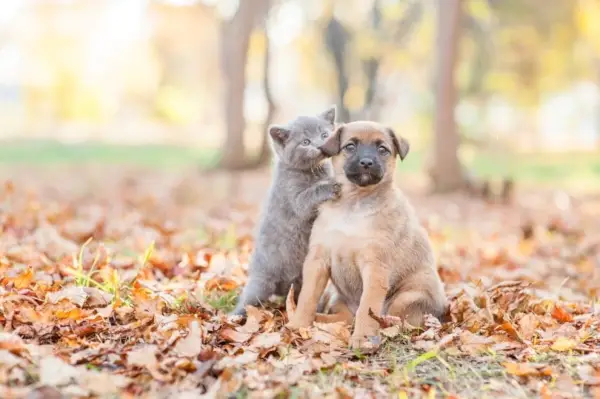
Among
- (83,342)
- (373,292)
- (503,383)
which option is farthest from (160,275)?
(503,383)

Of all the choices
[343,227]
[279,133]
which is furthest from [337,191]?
[279,133]

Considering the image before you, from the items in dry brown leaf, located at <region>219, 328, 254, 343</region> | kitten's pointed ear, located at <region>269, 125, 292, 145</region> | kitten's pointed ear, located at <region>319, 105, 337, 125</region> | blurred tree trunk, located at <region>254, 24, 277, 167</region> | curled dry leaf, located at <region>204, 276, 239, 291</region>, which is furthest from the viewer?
blurred tree trunk, located at <region>254, 24, 277, 167</region>

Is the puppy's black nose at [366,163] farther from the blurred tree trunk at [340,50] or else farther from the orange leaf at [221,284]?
the blurred tree trunk at [340,50]

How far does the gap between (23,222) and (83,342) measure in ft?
12.2

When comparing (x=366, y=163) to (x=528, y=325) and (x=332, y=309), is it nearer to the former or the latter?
(x=332, y=309)

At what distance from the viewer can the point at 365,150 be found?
4.56 m

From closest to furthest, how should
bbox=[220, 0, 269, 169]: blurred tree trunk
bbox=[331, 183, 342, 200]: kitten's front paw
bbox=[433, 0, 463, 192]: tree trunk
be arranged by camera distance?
bbox=[331, 183, 342, 200]: kitten's front paw → bbox=[433, 0, 463, 192]: tree trunk → bbox=[220, 0, 269, 169]: blurred tree trunk

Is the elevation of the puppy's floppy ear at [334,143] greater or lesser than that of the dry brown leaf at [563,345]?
greater

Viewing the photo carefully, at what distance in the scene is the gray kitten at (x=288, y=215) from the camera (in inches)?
200

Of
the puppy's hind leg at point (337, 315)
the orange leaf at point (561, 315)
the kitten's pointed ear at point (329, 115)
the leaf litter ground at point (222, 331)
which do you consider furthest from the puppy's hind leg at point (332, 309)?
the orange leaf at point (561, 315)

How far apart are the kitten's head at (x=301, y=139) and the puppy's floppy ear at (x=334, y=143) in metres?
0.28

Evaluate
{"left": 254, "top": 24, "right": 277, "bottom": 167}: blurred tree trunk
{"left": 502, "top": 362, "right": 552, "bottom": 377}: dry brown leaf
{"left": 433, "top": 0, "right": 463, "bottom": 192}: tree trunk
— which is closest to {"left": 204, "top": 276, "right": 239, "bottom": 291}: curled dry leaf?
{"left": 502, "top": 362, "right": 552, "bottom": 377}: dry brown leaf

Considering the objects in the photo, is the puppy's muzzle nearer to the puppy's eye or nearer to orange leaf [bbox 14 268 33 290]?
the puppy's eye

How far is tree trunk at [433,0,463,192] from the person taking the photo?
14008 mm
